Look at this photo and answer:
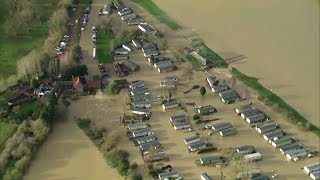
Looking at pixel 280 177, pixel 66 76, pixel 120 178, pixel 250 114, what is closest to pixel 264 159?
pixel 280 177

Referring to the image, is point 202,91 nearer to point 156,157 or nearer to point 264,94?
point 264,94

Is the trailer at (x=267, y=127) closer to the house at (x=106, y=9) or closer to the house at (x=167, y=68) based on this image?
the house at (x=167, y=68)

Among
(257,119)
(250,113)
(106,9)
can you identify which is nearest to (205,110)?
(250,113)

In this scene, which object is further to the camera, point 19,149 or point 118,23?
point 118,23

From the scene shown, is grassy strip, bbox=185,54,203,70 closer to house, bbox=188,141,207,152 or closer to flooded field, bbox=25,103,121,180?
house, bbox=188,141,207,152

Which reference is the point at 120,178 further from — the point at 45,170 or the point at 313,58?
the point at 313,58
